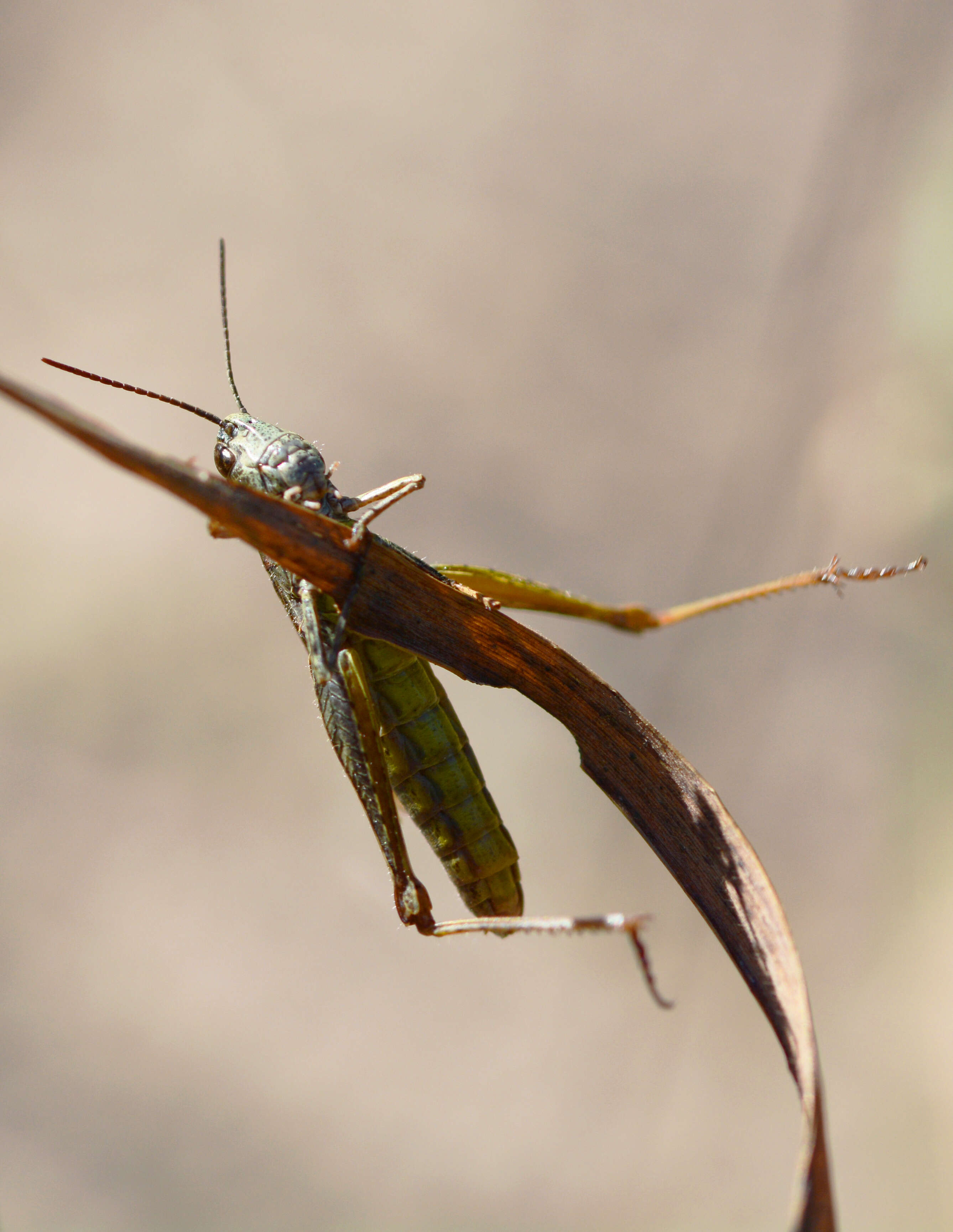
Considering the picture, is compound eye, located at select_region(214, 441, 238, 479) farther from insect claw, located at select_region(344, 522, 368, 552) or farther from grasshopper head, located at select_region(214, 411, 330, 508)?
insect claw, located at select_region(344, 522, 368, 552)

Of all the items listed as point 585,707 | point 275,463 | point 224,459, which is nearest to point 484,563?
point 224,459

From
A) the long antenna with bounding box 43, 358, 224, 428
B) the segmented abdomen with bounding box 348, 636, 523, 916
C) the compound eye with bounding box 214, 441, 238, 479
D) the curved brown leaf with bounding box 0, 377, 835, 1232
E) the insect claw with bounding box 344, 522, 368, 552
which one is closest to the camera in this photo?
the curved brown leaf with bounding box 0, 377, 835, 1232

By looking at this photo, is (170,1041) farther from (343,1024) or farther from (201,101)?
(201,101)

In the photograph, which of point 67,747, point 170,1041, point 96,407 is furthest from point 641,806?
point 96,407

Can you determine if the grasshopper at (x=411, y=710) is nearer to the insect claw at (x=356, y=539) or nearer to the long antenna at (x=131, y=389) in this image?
the long antenna at (x=131, y=389)

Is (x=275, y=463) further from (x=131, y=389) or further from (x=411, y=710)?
(x=411, y=710)

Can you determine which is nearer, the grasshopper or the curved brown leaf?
the curved brown leaf

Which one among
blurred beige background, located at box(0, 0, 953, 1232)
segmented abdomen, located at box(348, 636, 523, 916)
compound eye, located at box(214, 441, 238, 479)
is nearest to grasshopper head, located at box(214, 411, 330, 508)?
compound eye, located at box(214, 441, 238, 479)
